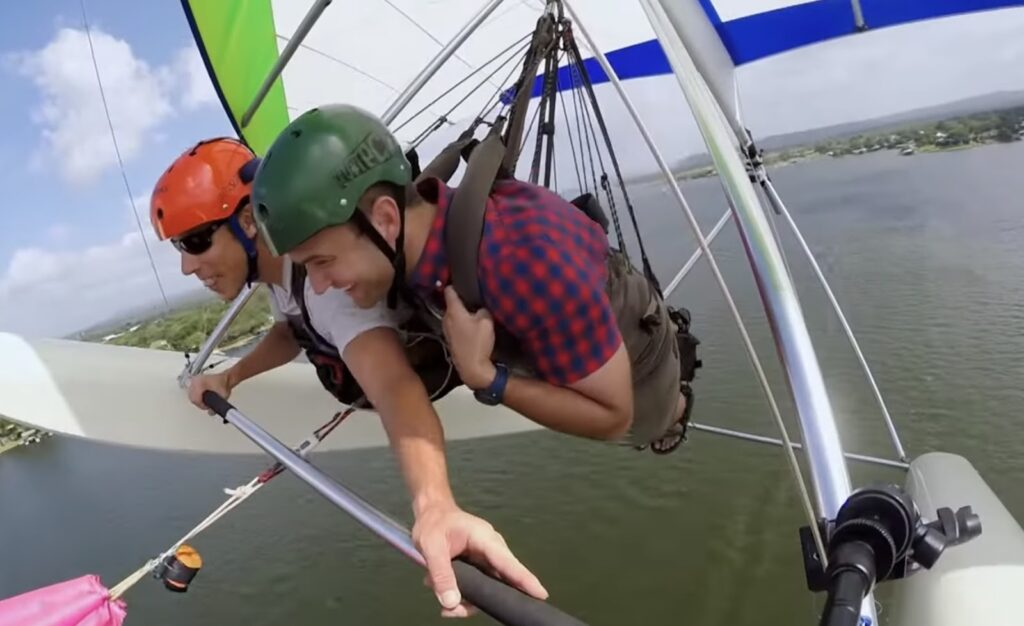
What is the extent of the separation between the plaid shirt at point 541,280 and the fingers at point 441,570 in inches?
16.7

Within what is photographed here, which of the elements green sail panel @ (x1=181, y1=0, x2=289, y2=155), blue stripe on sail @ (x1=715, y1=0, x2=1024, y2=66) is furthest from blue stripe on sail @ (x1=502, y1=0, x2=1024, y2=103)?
green sail panel @ (x1=181, y1=0, x2=289, y2=155)

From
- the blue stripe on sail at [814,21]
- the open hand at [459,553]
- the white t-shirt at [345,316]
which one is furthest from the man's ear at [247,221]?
the blue stripe on sail at [814,21]

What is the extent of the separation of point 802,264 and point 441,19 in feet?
29.0

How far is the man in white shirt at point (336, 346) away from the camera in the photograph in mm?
975

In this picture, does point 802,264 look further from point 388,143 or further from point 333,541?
point 388,143

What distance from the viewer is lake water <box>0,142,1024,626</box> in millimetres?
4887

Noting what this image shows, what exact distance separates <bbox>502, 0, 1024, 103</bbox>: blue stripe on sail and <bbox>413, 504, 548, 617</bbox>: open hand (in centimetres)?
252

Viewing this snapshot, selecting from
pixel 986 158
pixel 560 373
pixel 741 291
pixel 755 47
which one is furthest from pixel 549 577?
pixel 986 158

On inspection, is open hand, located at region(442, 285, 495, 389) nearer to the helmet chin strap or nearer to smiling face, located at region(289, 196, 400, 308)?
smiling face, located at region(289, 196, 400, 308)

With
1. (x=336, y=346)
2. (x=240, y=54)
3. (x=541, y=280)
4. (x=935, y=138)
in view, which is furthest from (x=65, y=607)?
(x=935, y=138)

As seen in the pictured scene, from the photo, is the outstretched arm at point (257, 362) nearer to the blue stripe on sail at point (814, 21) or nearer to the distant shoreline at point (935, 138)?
the blue stripe on sail at point (814, 21)

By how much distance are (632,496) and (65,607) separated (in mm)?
4842

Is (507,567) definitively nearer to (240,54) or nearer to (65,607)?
(65,607)

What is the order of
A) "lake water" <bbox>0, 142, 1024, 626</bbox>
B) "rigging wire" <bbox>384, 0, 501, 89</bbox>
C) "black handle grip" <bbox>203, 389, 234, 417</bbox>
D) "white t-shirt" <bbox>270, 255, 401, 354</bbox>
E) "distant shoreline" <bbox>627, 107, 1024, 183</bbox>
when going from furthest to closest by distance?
"distant shoreline" <bbox>627, 107, 1024, 183</bbox>
"lake water" <bbox>0, 142, 1024, 626</bbox>
"rigging wire" <bbox>384, 0, 501, 89</bbox>
"black handle grip" <bbox>203, 389, 234, 417</bbox>
"white t-shirt" <bbox>270, 255, 401, 354</bbox>
